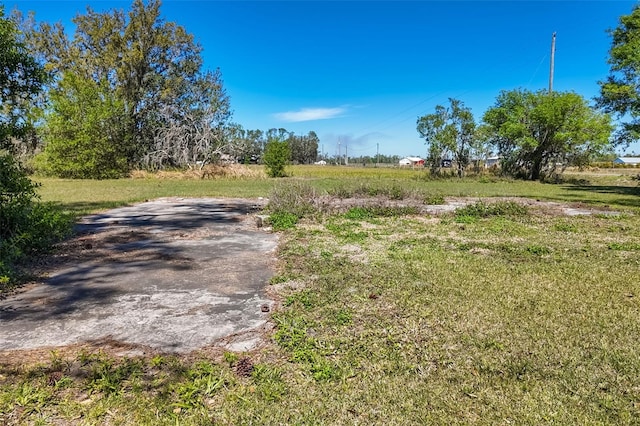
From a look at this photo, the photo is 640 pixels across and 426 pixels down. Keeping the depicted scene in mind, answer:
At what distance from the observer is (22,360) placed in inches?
95.8

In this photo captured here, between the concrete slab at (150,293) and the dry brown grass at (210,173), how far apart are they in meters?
18.6

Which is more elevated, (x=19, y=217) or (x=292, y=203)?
(x=19, y=217)

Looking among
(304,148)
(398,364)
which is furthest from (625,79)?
(304,148)

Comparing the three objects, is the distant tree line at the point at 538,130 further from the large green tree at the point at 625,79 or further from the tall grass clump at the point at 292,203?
the tall grass clump at the point at 292,203

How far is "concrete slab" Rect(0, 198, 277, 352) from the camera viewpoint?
283cm

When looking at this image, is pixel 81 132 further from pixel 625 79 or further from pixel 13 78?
pixel 625 79

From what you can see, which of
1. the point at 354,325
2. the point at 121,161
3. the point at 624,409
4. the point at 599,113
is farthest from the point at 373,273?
the point at 599,113

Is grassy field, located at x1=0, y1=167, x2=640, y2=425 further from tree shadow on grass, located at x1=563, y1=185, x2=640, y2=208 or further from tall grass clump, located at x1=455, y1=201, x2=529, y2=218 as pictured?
tree shadow on grass, located at x1=563, y1=185, x2=640, y2=208

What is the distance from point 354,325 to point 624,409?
1.68 meters

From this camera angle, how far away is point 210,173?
26094 millimetres

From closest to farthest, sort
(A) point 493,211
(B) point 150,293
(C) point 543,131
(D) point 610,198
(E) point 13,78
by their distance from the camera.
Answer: (B) point 150,293 → (E) point 13,78 → (A) point 493,211 → (D) point 610,198 → (C) point 543,131

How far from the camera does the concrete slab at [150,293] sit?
9.27 feet

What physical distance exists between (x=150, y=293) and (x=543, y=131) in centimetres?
2834

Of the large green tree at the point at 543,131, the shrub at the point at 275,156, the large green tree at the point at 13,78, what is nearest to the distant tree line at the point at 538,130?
the large green tree at the point at 543,131
